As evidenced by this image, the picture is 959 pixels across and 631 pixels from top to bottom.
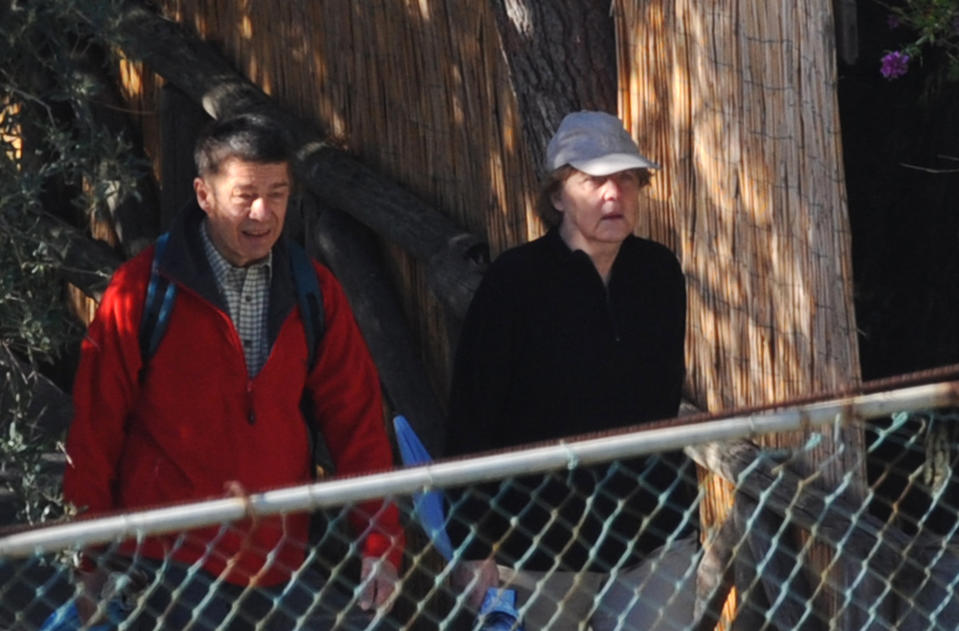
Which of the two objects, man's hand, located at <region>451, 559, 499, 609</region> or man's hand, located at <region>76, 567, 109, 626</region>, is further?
man's hand, located at <region>451, 559, 499, 609</region>

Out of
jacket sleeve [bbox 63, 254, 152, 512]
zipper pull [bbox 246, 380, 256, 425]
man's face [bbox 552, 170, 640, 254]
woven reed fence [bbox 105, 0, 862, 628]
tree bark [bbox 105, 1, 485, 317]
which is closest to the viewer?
jacket sleeve [bbox 63, 254, 152, 512]

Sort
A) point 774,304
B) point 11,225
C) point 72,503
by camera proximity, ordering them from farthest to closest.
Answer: point 774,304 → point 11,225 → point 72,503

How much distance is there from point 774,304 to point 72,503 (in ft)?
6.29

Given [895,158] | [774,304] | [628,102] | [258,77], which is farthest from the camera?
[258,77]

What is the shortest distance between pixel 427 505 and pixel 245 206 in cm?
79

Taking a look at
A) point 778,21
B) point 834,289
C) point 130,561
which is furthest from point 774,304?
point 130,561

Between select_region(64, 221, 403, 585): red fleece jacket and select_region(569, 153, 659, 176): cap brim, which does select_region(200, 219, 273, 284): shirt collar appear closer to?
select_region(64, 221, 403, 585): red fleece jacket

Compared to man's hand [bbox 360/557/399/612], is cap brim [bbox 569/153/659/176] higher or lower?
higher

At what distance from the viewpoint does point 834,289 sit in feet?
15.9

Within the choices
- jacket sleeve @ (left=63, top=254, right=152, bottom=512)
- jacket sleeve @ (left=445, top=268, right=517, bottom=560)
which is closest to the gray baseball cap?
jacket sleeve @ (left=445, top=268, right=517, bottom=560)

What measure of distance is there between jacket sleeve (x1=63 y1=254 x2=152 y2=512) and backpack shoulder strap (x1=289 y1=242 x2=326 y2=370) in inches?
15.5

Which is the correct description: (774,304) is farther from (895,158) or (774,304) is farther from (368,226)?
(368,226)

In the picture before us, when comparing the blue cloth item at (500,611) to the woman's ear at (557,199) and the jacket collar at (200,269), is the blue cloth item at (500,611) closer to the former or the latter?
the jacket collar at (200,269)

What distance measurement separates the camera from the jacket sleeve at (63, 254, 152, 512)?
13.5ft
